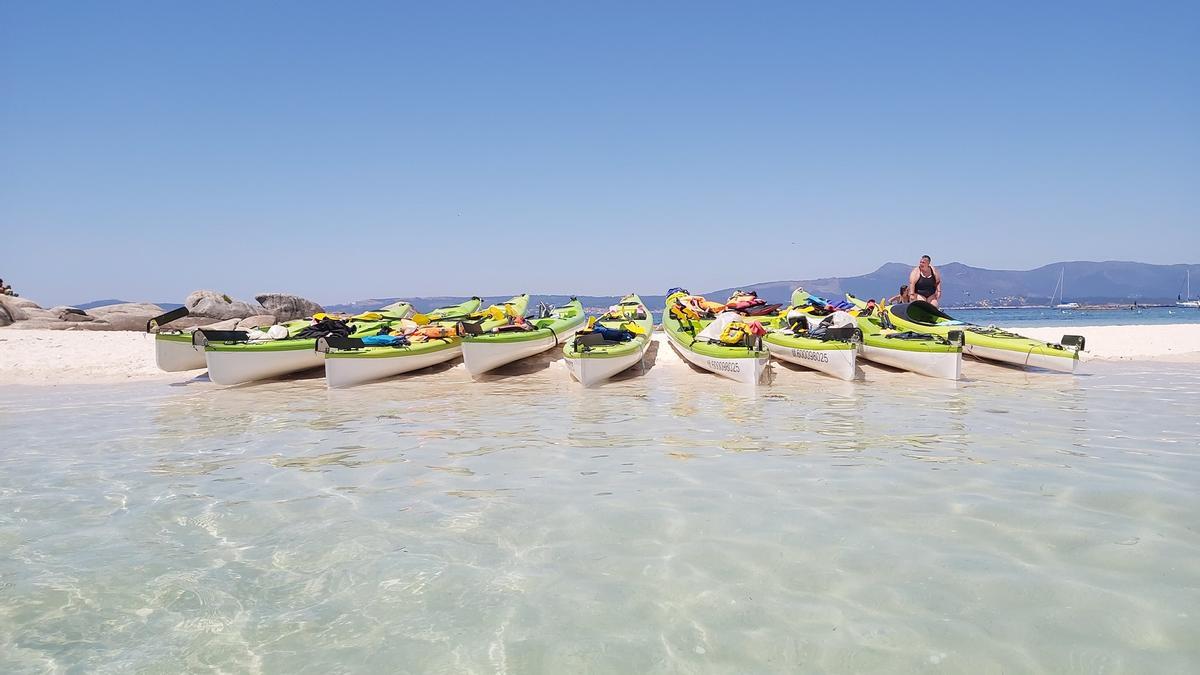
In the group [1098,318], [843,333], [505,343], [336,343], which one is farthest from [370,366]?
[1098,318]

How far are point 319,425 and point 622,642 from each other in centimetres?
667

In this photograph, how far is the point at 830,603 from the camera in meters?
3.36

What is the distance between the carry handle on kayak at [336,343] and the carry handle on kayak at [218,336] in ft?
5.37

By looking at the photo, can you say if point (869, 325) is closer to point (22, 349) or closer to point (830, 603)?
point (830, 603)

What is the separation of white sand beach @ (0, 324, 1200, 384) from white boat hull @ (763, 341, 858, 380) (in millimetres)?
3560

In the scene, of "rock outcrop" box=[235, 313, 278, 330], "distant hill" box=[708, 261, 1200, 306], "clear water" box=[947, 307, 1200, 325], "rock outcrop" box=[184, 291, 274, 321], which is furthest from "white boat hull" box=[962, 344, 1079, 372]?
"distant hill" box=[708, 261, 1200, 306]

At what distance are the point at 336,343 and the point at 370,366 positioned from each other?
739 mm

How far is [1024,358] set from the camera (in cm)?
1267

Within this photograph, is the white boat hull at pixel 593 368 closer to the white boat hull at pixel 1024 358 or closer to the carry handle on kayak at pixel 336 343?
the carry handle on kayak at pixel 336 343

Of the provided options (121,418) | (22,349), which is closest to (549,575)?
(121,418)

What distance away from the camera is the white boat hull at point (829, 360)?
38.1 feet

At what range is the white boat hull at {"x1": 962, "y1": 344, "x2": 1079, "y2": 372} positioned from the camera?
1221 cm

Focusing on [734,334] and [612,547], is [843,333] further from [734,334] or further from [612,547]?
[612,547]

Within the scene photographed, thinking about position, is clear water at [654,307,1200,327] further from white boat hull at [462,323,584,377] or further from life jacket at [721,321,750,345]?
white boat hull at [462,323,584,377]
